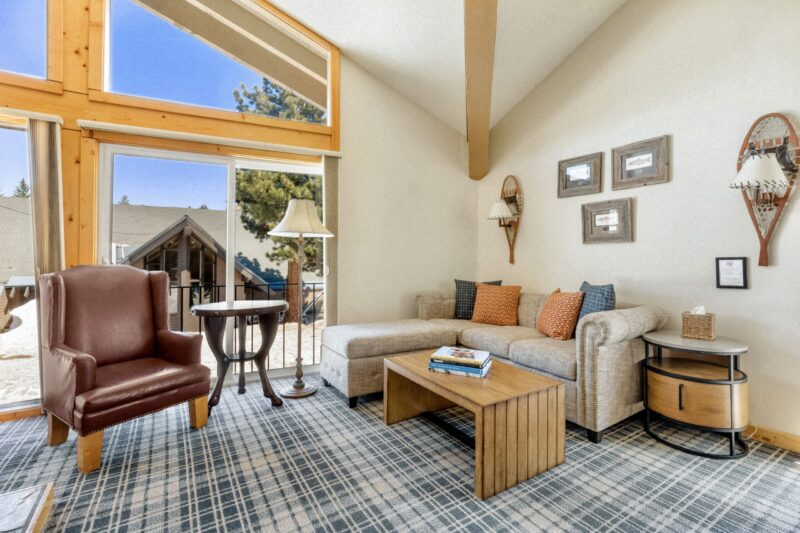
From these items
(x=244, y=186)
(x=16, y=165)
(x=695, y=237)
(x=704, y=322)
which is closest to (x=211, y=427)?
(x=244, y=186)

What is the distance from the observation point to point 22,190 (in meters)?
2.64

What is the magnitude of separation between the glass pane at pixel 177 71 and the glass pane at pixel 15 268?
0.79 meters

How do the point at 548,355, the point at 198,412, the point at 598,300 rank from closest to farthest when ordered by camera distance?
the point at 198,412 < the point at 548,355 < the point at 598,300

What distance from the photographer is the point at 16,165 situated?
263 centimetres

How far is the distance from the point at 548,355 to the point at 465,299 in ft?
4.42

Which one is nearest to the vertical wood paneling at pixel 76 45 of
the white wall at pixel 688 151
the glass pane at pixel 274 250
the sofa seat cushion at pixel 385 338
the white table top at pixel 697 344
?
the glass pane at pixel 274 250

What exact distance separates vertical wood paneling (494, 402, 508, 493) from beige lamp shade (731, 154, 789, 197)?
1.86 metres

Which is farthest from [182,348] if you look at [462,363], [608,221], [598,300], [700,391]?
[608,221]

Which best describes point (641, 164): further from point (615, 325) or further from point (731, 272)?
point (615, 325)

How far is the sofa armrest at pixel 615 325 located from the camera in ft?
7.32

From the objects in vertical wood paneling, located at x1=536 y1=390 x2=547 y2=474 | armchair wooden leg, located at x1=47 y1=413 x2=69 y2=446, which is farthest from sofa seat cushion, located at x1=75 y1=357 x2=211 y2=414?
vertical wood paneling, located at x1=536 y1=390 x2=547 y2=474

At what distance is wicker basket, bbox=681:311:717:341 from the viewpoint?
2.28m

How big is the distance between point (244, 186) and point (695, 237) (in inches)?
138

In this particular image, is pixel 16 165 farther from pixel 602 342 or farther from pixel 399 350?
pixel 602 342
